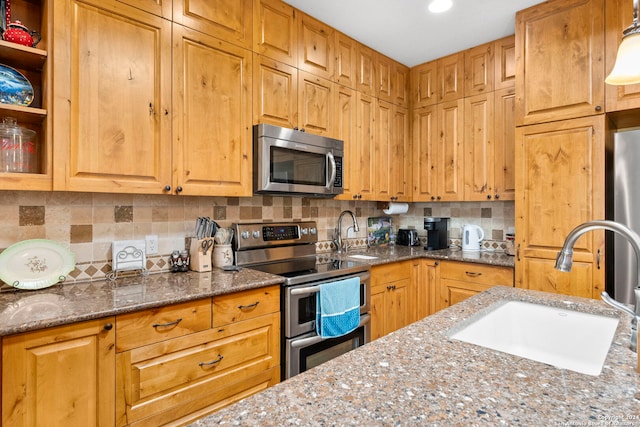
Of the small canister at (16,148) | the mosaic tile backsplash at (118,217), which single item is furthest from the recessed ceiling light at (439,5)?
the small canister at (16,148)

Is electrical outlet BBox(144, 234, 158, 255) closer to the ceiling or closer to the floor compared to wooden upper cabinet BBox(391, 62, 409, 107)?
closer to the floor

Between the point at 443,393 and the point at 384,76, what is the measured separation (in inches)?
120

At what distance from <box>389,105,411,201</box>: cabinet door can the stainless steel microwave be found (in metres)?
0.79

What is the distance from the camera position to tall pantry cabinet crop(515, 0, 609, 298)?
220 cm

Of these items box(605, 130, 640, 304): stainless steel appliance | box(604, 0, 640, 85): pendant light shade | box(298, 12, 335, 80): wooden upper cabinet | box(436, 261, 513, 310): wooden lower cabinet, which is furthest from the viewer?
box(436, 261, 513, 310): wooden lower cabinet

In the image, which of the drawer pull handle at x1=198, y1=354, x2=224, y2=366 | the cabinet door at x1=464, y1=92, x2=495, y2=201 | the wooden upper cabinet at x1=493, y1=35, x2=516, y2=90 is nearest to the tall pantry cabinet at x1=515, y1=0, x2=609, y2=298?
the wooden upper cabinet at x1=493, y1=35, x2=516, y2=90

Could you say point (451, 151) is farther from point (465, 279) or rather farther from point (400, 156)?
point (465, 279)

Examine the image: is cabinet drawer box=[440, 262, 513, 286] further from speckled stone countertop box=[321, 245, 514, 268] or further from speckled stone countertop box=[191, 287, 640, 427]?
speckled stone countertop box=[191, 287, 640, 427]

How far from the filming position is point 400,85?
3.41m

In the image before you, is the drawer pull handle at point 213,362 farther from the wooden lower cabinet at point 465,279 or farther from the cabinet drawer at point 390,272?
the wooden lower cabinet at point 465,279

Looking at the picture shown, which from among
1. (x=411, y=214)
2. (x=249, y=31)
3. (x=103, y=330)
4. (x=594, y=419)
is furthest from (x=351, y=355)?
(x=411, y=214)

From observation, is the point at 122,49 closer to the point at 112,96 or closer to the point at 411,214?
the point at 112,96

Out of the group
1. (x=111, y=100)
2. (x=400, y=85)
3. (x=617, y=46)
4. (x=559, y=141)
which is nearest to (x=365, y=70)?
(x=400, y=85)

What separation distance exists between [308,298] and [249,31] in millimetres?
1687
